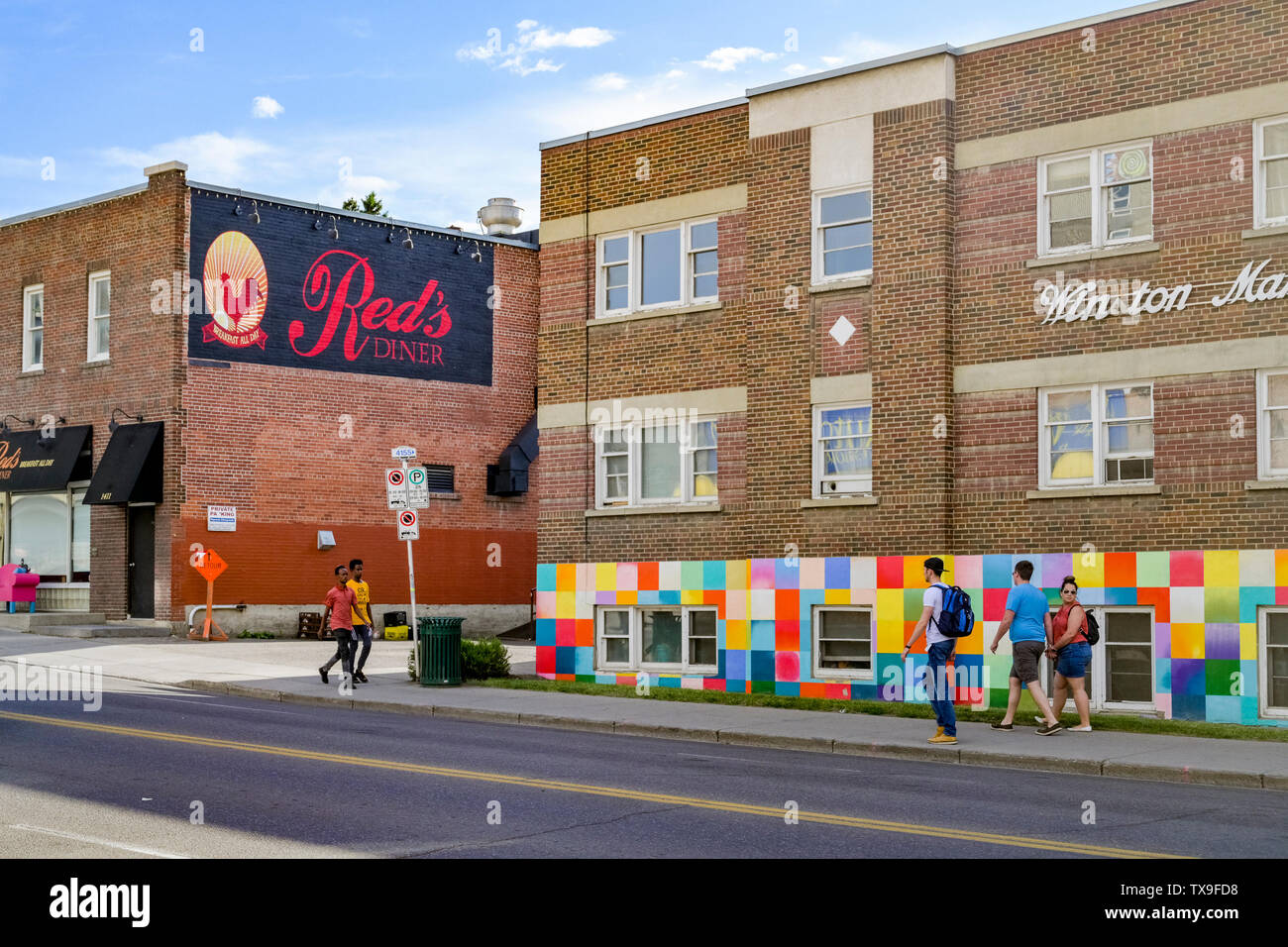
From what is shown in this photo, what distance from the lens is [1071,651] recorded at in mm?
Answer: 17047

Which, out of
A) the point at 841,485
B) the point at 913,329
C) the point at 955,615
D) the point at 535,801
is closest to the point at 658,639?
the point at 841,485

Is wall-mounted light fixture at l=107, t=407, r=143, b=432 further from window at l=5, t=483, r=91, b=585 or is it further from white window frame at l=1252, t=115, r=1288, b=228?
white window frame at l=1252, t=115, r=1288, b=228

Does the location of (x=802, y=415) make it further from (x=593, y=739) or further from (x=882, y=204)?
(x=593, y=739)

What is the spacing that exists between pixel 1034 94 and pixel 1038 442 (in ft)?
15.6

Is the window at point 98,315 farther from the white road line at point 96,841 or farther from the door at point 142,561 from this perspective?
the white road line at point 96,841

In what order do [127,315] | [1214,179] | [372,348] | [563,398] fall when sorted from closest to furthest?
[1214,179] < [563,398] < [127,315] < [372,348]

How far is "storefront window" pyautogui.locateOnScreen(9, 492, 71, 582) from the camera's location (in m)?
33.0

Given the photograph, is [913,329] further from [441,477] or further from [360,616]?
[441,477]

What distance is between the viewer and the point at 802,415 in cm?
2145

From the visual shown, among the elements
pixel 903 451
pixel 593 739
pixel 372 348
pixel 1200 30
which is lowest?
pixel 593 739

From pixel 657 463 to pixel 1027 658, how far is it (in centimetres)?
827

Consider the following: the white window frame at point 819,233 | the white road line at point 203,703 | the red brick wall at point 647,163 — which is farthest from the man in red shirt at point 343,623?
the white window frame at point 819,233

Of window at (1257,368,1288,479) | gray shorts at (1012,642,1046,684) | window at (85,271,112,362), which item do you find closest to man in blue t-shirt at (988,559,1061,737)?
gray shorts at (1012,642,1046,684)
